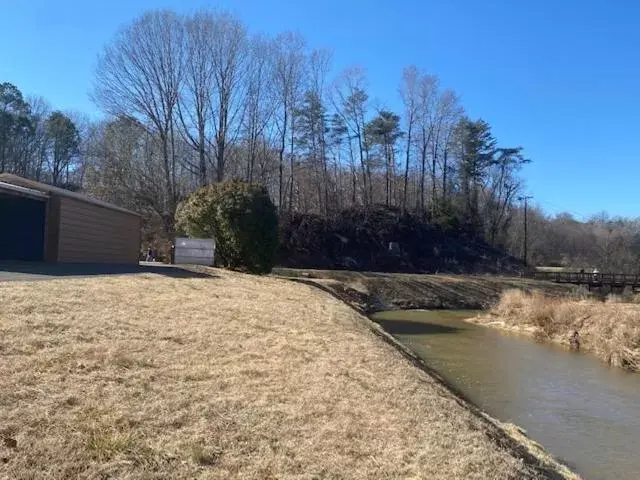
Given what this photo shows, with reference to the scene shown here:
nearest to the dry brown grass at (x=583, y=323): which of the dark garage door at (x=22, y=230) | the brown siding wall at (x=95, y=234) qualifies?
the brown siding wall at (x=95, y=234)

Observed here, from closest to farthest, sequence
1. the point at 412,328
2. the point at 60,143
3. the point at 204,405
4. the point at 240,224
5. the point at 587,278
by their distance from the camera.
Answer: the point at 204,405, the point at 240,224, the point at 412,328, the point at 587,278, the point at 60,143

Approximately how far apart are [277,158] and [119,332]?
46.5 m

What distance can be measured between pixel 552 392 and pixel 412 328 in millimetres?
11267

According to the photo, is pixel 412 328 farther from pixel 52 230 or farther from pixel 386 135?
pixel 386 135

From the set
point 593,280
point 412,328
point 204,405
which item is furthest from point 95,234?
point 593,280

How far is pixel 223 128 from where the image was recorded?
45.3 m

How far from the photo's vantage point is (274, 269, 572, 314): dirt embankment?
114 feet

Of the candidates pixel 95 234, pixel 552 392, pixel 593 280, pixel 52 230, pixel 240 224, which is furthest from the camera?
pixel 593 280

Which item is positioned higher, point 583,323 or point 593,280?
point 593,280

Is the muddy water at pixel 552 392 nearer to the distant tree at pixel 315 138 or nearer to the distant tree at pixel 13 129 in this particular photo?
the distant tree at pixel 315 138

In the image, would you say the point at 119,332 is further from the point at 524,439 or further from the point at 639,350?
the point at 639,350

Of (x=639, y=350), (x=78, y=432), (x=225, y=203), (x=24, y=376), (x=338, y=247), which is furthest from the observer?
(x=338, y=247)

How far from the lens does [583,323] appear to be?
21.7m

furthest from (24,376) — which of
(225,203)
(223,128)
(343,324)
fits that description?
(223,128)
